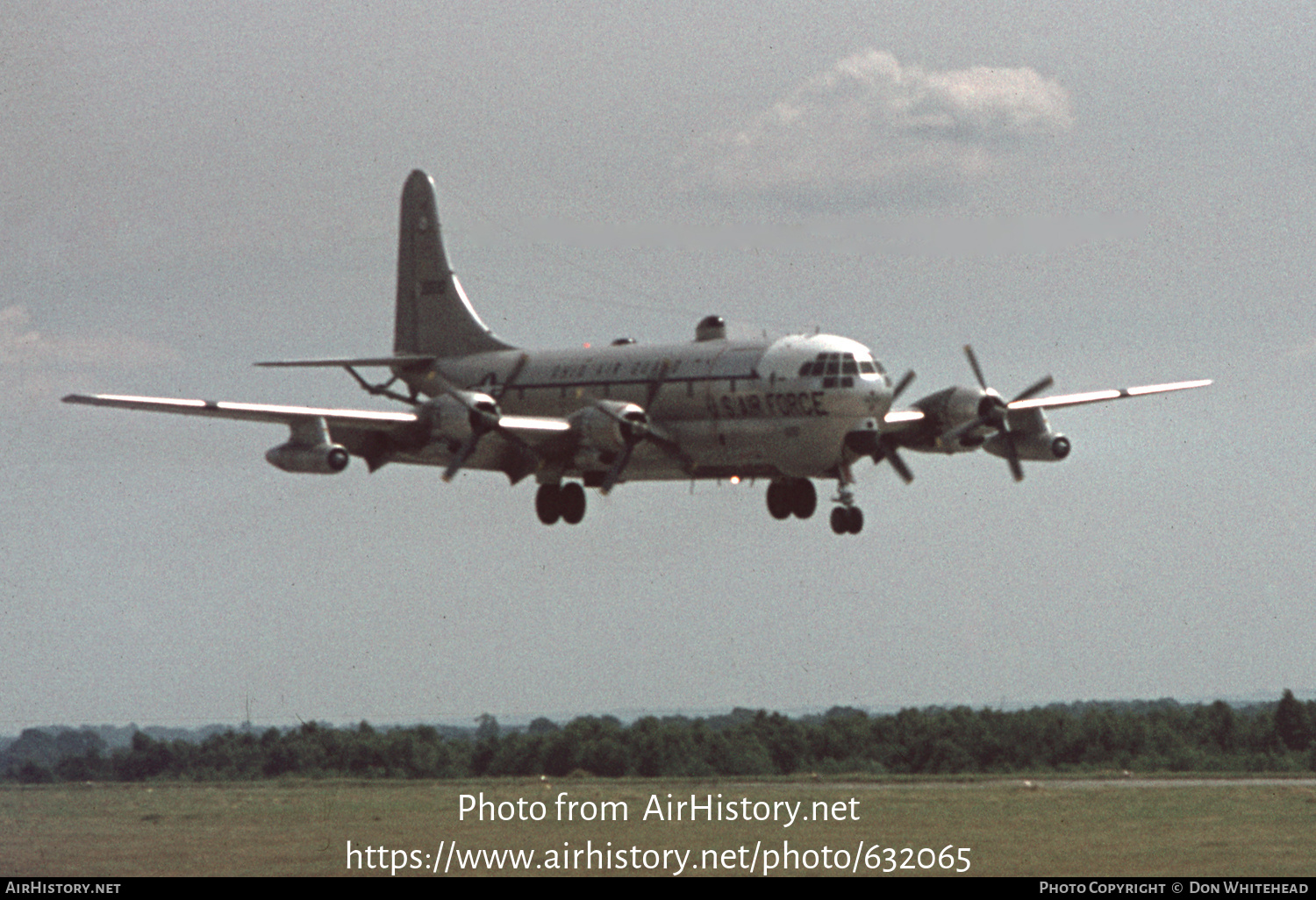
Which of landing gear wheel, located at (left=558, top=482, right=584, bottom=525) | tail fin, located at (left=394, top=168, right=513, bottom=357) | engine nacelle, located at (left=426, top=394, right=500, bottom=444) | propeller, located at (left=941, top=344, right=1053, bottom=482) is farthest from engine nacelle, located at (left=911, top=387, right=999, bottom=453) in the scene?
tail fin, located at (left=394, top=168, right=513, bottom=357)

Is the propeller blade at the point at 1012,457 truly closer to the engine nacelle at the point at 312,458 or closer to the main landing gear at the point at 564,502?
the main landing gear at the point at 564,502

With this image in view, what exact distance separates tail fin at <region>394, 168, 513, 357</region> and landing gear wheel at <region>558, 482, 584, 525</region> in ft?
30.2

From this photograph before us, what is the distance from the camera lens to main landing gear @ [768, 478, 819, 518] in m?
61.8

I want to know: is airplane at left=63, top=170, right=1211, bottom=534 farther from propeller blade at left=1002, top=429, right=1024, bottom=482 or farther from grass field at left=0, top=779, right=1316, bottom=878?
grass field at left=0, top=779, right=1316, bottom=878

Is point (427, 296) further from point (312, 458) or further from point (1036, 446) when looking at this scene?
point (1036, 446)

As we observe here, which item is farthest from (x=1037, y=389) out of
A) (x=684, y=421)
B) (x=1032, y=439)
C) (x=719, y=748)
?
(x=719, y=748)

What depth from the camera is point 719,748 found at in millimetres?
76188

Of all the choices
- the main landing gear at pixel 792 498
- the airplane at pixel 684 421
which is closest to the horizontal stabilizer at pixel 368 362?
the airplane at pixel 684 421

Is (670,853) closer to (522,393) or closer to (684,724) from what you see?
(522,393)

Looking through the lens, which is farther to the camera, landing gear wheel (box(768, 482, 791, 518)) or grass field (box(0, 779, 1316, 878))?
landing gear wheel (box(768, 482, 791, 518))

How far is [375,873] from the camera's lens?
46125 mm

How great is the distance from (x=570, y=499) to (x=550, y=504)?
704 mm

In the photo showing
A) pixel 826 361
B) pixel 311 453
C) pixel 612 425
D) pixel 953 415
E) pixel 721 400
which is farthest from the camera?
pixel 953 415
